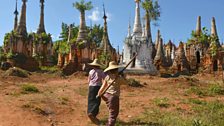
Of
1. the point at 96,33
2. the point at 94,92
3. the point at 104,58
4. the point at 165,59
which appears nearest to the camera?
the point at 94,92

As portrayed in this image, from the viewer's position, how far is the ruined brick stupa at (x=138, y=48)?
96.0ft

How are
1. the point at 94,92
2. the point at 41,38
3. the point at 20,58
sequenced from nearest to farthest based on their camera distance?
the point at 94,92
the point at 20,58
the point at 41,38

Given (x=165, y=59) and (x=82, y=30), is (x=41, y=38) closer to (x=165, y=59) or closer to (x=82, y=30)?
(x=82, y=30)

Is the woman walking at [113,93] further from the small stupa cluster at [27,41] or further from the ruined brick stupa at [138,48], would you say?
the small stupa cluster at [27,41]

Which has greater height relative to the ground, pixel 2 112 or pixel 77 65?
pixel 77 65

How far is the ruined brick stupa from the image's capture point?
29.3 m

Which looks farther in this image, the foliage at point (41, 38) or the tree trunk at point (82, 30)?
the foliage at point (41, 38)

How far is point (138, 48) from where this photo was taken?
1174 inches

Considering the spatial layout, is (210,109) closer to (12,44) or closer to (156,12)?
(12,44)

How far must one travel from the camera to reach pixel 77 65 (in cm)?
2867

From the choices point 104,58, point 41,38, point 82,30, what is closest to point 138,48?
point 104,58

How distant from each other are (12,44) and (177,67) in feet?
51.9

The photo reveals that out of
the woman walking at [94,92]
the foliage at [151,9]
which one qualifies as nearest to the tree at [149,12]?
the foliage at [151,9]

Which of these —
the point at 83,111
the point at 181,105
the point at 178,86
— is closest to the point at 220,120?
the point at 181,105
